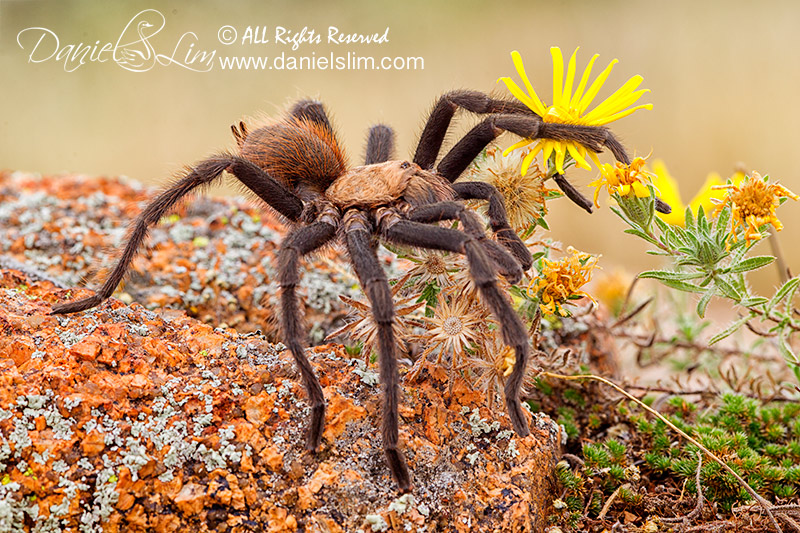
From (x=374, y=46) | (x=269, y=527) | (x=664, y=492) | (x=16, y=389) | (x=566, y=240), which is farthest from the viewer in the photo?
(x=374, y=46)

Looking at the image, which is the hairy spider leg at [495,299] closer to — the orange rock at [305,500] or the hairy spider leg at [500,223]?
the hairy spider leg at [500,223]

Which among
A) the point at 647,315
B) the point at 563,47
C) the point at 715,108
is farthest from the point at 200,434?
the point at 715,108

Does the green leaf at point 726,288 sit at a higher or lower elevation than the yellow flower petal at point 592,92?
lower

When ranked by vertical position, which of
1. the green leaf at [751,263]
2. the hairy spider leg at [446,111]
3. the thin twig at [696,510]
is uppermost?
the hairy spider leg at [446,111]

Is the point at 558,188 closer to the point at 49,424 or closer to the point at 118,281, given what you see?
the point at 118,281

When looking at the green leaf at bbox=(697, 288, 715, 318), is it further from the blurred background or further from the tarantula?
the blurred background

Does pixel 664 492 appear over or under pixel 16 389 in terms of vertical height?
under

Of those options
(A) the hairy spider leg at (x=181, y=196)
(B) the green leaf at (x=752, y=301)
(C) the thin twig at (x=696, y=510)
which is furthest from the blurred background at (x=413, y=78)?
(C) the thin twig at (x=696, y=510)
